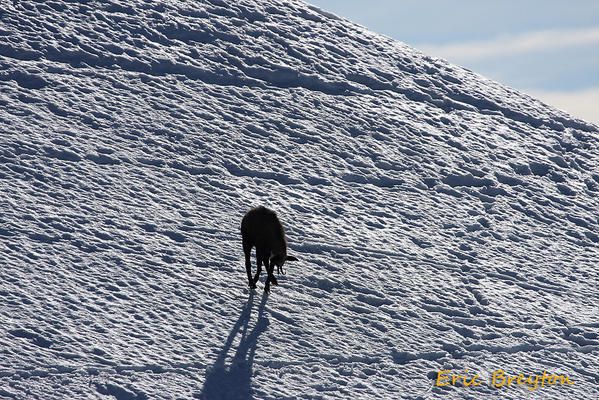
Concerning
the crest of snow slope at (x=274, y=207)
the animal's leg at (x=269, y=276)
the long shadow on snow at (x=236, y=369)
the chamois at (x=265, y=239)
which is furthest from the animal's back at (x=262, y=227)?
the long shadow on snow at (x=236, y=369)

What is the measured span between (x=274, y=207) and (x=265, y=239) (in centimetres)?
233

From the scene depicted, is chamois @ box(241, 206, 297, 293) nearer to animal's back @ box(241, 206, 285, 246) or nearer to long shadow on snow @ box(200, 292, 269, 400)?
animal's back @ box(241, 206, 285, 246)

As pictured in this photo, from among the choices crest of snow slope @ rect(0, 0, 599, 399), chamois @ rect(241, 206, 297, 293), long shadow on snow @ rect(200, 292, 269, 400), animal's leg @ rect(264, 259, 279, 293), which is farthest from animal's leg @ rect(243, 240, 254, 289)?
long shadow on snow @ rect(200, 292, 269, 400)

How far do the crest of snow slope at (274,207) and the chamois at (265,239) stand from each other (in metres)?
0.41

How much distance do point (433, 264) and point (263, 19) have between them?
835 cm

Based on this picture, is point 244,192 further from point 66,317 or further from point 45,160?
point 66,317

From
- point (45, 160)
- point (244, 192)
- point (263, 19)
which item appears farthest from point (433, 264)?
point (263, 19)

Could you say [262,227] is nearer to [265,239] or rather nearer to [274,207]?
[265,239]

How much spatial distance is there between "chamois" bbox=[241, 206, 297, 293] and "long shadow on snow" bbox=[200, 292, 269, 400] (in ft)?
2.16

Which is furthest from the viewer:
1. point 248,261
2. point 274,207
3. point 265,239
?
point 274,207

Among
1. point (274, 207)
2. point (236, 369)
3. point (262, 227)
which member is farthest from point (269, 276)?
point (274, 207)

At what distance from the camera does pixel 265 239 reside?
32.2 feet

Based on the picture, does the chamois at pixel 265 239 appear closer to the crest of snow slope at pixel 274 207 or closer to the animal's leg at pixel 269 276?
the animal's leg at pixel 269 276

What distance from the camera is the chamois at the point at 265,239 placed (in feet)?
32.2
